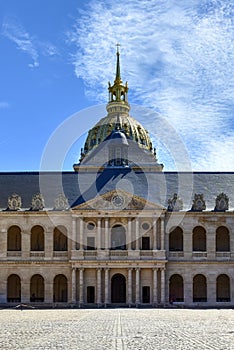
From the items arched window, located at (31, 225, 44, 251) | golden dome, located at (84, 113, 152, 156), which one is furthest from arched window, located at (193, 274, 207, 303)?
golden dome, located at (84, 113, 152, 156)

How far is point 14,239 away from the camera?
64.4 metres

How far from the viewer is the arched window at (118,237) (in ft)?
202

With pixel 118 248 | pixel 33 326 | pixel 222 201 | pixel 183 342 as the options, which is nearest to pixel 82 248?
pixel 118 248

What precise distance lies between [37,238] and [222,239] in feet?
57.9

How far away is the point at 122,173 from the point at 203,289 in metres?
13.8

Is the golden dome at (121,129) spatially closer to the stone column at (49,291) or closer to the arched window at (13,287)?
the arched window at (13,287)

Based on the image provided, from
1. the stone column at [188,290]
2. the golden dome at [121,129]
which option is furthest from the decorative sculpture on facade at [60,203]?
the golden dome at [121,129]

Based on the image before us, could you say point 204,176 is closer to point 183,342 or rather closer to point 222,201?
point 222,201

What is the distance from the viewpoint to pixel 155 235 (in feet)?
200

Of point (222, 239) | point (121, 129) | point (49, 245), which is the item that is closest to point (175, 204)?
point (222, 239)

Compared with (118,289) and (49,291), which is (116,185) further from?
(49,291)

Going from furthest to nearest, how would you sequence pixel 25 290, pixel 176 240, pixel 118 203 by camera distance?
pixel 176 240 < pixel 25 290 < pixel 118 203

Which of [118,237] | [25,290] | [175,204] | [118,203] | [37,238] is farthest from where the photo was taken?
[37,238]

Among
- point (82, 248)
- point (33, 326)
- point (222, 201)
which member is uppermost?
point (222, 201)
